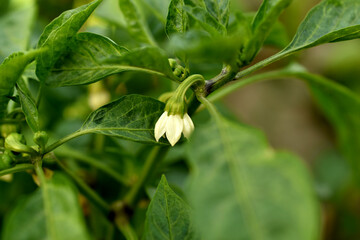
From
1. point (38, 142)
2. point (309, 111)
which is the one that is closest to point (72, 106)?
point (38, 142)

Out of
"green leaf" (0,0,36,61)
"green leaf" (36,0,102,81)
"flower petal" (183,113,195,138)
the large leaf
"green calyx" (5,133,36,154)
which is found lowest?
the large leaf

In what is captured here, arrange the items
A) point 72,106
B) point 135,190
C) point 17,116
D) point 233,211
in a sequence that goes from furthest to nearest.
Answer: point 72,106, point 135,190, point 17,116, point 233,211

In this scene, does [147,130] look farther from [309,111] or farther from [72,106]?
[309,111]

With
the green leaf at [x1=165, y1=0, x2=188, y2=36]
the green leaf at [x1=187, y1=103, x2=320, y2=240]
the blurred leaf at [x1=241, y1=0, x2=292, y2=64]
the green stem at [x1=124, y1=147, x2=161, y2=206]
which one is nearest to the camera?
the green leaf at [x1=187, y1=103, x2=320, y2=240]

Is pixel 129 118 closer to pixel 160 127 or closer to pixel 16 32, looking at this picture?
pixel 160 127

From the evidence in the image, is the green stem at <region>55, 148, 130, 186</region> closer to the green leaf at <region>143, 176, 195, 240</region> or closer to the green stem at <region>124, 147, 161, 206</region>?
the green stem at <region>124, 147, 161, 206</region>

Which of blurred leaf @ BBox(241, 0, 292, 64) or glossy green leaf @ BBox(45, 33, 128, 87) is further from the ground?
glossy green leaf @ BBox(45, 33, 128, 87)

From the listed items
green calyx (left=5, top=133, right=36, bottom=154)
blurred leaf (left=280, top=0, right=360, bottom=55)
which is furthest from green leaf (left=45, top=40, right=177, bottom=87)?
blurred leaf (left=280, top=0, right=360, bottom=55)

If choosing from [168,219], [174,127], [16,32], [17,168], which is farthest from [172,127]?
[16,32]
